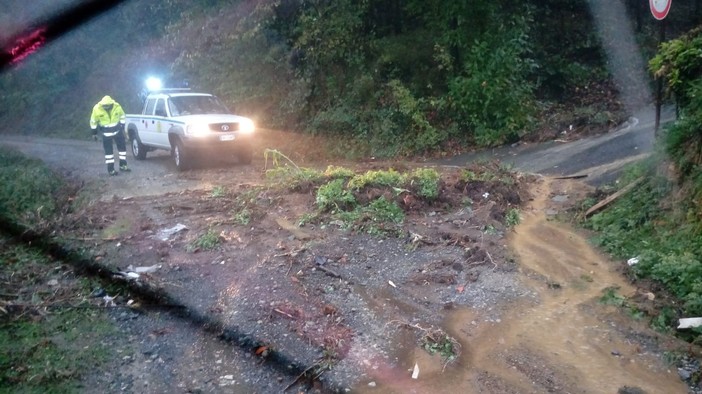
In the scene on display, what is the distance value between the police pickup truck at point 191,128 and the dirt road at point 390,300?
3.56 metres

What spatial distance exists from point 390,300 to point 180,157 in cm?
909

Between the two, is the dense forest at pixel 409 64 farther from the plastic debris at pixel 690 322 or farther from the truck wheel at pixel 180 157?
the plastic debris at pixel 690 322

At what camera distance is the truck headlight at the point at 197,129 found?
13.5 metres

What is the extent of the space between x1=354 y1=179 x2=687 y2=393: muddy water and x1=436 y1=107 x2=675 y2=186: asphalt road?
4.00 meters

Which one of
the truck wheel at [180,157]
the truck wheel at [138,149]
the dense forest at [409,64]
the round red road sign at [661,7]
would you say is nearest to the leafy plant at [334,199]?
the round red road sign at [661,7]

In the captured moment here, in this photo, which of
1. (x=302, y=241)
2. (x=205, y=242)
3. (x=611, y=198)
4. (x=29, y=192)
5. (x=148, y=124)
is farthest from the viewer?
(x=148, y=124)

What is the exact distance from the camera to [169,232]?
8.87 m

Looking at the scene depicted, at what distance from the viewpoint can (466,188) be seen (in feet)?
33.0

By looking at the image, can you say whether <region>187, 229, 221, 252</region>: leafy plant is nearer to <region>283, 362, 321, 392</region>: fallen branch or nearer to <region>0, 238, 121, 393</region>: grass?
<region>0, 238, 121, 393</region>: grass

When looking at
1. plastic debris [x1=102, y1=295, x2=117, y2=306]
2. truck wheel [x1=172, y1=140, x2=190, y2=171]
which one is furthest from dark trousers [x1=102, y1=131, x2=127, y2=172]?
plastic debris [x1=102, y1=295, x2=117, y2=306]

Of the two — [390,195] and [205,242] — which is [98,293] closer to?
[205,242]

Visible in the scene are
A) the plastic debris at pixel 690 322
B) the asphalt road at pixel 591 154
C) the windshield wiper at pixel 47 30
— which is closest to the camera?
the plastic debris at pixel 690 322

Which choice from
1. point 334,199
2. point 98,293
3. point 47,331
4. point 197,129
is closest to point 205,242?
point 98,293

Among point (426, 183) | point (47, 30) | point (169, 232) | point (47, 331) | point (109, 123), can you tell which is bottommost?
point (47, 331)
